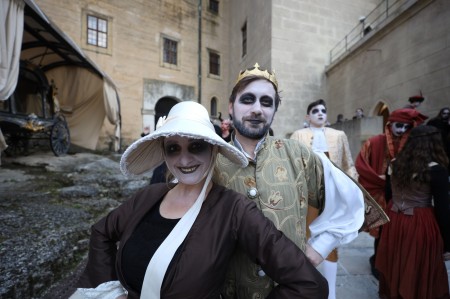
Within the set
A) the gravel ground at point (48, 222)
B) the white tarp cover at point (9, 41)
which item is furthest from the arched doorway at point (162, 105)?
the white tarp cover at point (9, 41)

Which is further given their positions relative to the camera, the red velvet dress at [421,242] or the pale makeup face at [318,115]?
the pale makeup face at [318,115]

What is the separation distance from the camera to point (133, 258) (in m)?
1.03

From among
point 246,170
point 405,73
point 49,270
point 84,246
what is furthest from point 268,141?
point 405,73

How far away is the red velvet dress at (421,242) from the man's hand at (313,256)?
4.75 feet

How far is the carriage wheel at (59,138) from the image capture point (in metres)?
7.14

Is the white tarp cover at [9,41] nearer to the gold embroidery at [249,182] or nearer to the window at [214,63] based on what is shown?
the gold embroidery at [249,182]

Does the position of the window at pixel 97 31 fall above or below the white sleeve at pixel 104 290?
above

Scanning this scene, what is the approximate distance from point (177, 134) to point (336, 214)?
875mm

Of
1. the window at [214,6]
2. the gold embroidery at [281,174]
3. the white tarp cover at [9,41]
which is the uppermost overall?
the window at [214,6]

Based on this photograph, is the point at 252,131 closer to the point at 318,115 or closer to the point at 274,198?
the point at 274,198

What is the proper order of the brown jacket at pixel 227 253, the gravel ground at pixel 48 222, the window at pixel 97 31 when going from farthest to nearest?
the window at pixel 97 31
the gravel ground at pixel 48 222
the brown jacket at pixel 227 253

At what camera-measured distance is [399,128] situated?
2.65m

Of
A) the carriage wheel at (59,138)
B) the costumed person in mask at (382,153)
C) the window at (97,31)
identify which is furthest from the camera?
the window at (97,31)

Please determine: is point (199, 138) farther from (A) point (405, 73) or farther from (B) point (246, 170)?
A: (A) point (405, 73)
